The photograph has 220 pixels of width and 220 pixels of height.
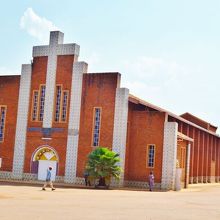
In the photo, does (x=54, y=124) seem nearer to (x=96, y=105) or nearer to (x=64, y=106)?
(x=64, y=106)

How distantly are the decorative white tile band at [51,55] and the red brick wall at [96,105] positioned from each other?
2792 millimetres

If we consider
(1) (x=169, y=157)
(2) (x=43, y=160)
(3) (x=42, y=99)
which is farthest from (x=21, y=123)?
(1) (x=169, y=157)

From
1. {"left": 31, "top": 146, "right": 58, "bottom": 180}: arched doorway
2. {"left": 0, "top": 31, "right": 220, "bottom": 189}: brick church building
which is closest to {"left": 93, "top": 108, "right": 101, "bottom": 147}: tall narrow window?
{"left": 0, "top": 31, "right": 220, "bottom": 189}: brick church building

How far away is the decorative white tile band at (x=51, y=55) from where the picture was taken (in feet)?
132

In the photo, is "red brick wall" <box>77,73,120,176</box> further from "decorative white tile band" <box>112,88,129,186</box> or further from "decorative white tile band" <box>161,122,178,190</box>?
"decorative white tile band" <box>161,122,178,190</box>

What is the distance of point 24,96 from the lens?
41.4 meters

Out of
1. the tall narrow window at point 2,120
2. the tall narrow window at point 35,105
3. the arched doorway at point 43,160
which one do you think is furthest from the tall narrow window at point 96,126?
the tall narrow window at point 2,120

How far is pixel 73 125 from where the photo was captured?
39438 millimetres

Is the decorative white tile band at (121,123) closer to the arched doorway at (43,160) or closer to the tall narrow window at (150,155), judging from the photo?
the tall narrow window at (150,155)

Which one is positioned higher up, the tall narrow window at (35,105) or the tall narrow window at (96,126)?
the tall narrow window at (35,105)

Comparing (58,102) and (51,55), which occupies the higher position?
(51,55)

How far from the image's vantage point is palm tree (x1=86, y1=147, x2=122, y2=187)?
116 feet

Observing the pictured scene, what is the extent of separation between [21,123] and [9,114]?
63.3 inches

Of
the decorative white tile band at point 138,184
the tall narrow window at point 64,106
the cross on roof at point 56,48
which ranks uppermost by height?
the cross on roof at point 56,48
